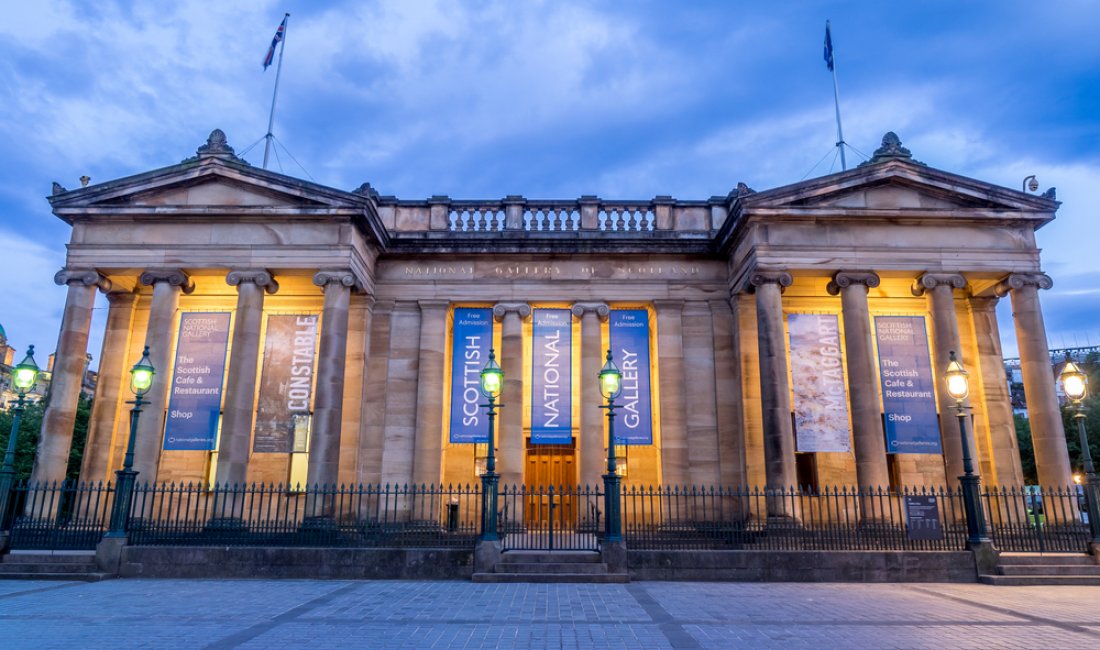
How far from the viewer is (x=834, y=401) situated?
21.1 m

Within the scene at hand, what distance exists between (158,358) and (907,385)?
23439 millimetres

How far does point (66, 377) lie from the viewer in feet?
67.5

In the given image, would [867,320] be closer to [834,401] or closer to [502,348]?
[834,401]

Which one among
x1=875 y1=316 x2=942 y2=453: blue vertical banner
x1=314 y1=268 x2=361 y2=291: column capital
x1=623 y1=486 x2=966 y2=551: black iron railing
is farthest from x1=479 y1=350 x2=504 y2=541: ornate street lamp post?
x1=875 y1=316 x2=942 y2=453: blue vertical banner

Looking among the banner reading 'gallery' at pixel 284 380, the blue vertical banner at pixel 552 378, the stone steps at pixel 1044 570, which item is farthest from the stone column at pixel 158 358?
the stone steps at pixel 1044 570

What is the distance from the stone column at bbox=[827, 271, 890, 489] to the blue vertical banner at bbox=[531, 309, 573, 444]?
880 centimetres

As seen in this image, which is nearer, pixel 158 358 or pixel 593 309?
pixel 158 358

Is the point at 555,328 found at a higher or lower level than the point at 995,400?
higher

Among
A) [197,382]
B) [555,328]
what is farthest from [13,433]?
[555,328]

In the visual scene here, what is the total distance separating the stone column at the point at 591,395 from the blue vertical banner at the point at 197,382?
37.9 feet

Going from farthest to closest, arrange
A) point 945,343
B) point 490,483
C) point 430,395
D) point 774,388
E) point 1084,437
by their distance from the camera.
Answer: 1. point 430,395
2. point 945,343
3. point 774,388
4. point 1084,437
5. point 490,483

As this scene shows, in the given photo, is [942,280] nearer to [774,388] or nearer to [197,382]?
[774,388]

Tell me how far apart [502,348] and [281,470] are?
891 centimetres

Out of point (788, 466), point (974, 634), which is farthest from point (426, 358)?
point (974, 634)
